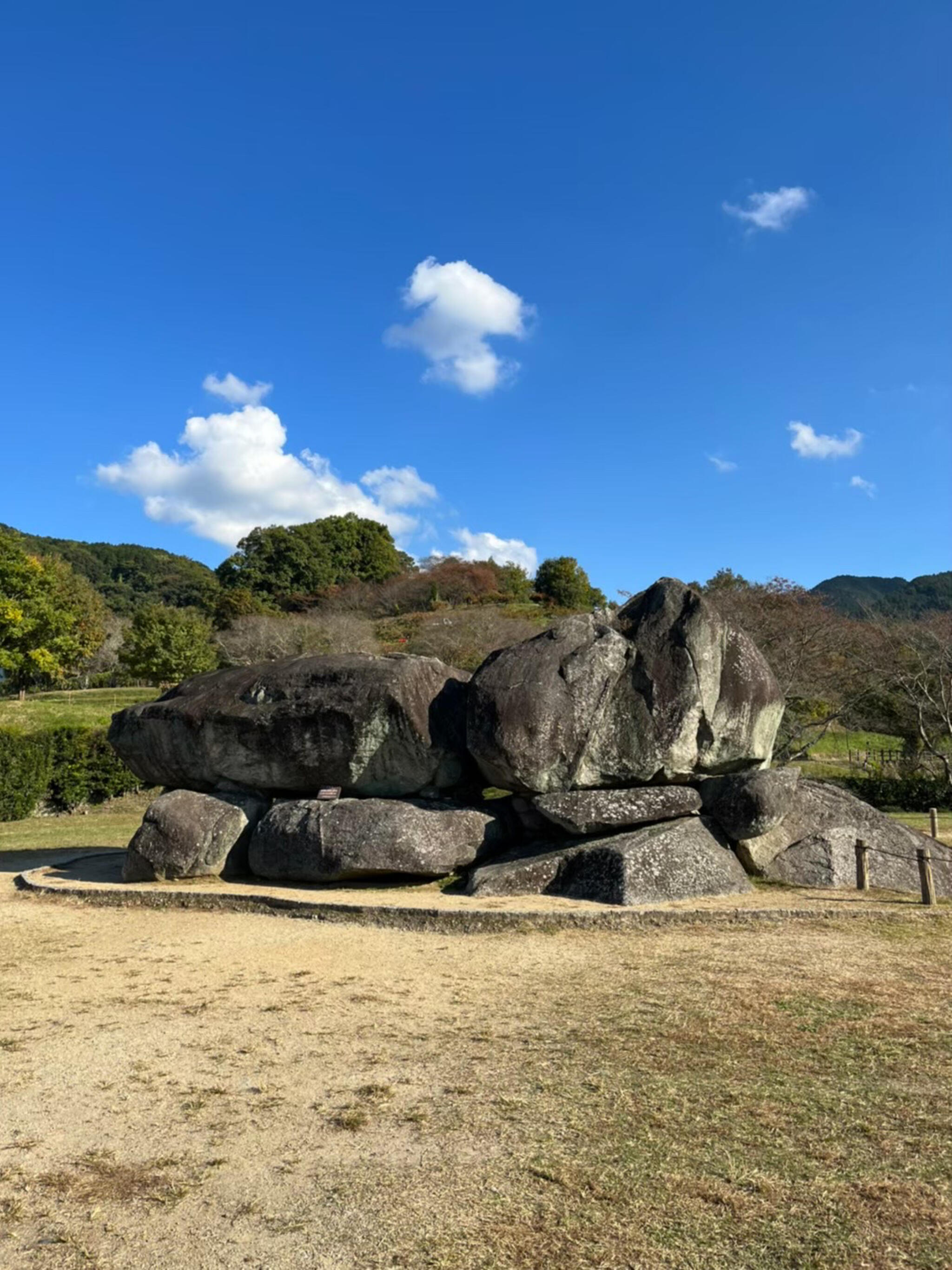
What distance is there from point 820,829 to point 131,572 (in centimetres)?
7705

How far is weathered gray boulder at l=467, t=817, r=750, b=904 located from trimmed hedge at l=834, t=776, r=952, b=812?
15.0 metres

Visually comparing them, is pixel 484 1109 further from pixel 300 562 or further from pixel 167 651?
pixel 300 562

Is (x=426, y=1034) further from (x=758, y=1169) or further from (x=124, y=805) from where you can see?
(x=124, y=805)

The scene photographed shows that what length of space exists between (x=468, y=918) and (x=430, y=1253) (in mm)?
6461

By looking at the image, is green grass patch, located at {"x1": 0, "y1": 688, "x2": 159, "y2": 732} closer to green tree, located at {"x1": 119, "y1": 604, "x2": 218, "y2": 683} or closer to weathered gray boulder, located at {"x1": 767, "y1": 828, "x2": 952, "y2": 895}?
green tree, located at {"x1": 119, "y1": 604, "x2": 218, "y2": 683}

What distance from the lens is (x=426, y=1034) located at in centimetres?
660

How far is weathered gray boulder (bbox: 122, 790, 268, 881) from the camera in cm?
1272

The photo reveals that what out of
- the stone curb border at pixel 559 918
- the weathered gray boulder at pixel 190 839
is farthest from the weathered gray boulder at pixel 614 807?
the weathered gray boulder at pixel 190 839

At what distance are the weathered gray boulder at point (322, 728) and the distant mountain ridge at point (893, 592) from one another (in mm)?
44107

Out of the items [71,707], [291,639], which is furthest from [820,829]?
[71,707]

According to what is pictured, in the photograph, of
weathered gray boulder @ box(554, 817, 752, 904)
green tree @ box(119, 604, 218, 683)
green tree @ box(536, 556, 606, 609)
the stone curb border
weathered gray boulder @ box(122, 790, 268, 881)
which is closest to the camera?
the stone curb border

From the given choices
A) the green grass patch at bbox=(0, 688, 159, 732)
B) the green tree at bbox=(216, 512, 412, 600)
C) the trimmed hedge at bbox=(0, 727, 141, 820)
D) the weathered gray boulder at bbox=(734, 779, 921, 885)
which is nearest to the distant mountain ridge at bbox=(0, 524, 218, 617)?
the green tree at bbox=(216, 512, 412, 600)

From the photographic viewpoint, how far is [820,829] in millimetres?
12250

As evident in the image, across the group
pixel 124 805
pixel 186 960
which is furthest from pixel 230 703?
pixel 124 805
